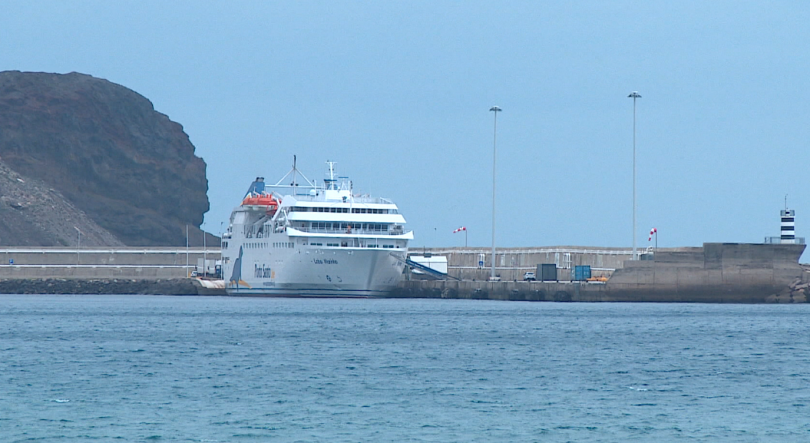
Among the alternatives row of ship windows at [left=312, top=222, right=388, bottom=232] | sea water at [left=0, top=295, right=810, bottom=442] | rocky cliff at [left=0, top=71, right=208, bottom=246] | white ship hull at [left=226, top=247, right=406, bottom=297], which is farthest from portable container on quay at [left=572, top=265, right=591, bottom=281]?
rocky cliff at [left=0, top=71, right=208, bottom=246]

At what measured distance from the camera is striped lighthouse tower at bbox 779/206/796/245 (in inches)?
2950

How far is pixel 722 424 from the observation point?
26172mm

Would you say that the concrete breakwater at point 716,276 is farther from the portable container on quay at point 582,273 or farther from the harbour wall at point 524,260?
the harbour wall at point 524,260

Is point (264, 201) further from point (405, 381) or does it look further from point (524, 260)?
point (405, 381)

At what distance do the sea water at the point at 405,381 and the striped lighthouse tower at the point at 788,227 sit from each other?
17.7 metres

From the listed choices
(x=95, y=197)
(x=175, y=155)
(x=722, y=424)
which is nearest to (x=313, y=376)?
(x=722, y=424)

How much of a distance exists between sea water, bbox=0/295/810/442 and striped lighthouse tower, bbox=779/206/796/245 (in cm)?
1769

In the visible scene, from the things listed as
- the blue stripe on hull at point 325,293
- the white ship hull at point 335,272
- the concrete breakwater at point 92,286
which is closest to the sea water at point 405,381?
the white ship hull at point 335,272

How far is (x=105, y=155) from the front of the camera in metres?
184

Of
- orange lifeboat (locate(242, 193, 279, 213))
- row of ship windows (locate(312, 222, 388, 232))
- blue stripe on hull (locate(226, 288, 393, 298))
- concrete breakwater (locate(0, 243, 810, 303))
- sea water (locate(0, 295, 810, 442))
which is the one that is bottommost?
sea water (locate(0, 295, 810, 442))

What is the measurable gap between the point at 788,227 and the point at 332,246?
2925cm

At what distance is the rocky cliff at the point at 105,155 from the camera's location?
176 m

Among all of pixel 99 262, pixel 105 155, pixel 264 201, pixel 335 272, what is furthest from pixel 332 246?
pixel 105 155

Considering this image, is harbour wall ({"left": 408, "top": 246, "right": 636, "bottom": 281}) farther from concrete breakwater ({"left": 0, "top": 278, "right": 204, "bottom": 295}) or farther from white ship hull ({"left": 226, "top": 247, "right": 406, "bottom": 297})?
concrete breakwater ({"left": 0, "top": 278, "right": 204, "bottom": 295})
